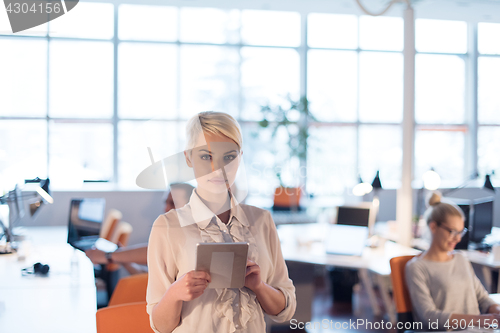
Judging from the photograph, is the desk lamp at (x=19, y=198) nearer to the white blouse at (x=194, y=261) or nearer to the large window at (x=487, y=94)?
the white blouse at (x=194, y=261)

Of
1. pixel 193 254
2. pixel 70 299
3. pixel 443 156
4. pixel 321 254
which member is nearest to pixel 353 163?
pixel 443 156

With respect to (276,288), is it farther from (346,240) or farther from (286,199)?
(286,199)

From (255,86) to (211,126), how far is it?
5795 mm

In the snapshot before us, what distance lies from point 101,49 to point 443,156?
5.94 meters

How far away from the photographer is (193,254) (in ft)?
3.94

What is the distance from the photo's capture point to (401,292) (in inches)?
91.4

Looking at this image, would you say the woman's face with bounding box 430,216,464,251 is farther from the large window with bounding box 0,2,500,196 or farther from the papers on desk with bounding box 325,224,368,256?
the large window with bounding box 0,2,500,196

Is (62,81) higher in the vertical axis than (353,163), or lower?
higher

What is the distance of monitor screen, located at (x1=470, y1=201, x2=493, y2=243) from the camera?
12.3 feet

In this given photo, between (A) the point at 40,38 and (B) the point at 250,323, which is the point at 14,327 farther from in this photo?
(A) the point at 40,38

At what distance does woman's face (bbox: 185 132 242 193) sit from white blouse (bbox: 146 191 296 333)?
0.10 meters

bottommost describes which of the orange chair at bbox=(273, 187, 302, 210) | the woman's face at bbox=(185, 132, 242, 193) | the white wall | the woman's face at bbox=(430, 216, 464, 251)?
the orange chair at bbox=(273, 187, 302, 210)

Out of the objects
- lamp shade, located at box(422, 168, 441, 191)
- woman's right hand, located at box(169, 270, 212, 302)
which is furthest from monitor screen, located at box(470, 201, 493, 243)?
woman's right hand, located at box(169, 270, 212, 302)

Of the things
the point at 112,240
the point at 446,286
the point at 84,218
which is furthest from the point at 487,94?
the point at 84,218
